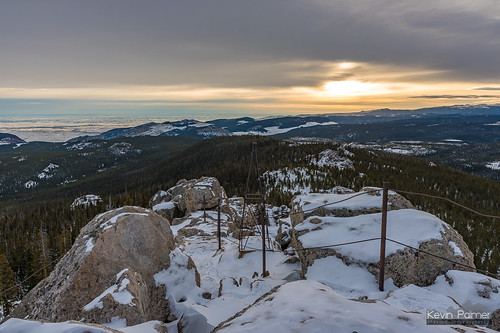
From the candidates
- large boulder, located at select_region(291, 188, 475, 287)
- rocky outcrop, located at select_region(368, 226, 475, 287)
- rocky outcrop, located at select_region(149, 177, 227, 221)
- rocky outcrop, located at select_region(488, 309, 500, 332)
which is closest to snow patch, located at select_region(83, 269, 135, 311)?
large boulder, located at select_region(291, 188, 475, 287)

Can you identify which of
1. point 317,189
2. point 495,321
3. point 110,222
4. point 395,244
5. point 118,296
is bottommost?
point 317,189

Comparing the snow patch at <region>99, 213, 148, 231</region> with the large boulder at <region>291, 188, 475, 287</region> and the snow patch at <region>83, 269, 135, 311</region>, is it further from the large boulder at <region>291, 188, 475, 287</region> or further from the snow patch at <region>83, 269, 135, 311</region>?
the large boulder at <region>291, 188, 475, 287</region>

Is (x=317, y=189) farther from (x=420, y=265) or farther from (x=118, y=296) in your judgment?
(x=118, y=296)

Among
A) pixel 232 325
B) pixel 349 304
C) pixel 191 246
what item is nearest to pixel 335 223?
pixel 349 304

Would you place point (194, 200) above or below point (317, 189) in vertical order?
above

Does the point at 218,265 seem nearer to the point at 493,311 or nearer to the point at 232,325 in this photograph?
the point at 232,325

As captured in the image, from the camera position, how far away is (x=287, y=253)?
20953mm

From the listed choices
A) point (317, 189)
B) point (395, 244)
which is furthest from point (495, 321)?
point (317, 189)

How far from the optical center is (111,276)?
41.1 ft

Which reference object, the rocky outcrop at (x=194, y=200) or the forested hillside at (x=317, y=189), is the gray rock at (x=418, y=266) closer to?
the rocky outcrop at (x=194, y=200)

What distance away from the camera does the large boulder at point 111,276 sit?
31.8ft

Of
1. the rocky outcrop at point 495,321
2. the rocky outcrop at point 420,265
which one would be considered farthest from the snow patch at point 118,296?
the rocky outcrop at point 495,321

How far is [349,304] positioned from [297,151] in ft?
494

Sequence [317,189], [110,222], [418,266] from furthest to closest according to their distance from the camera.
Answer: [317,189] < [110,222] < [418,266]
